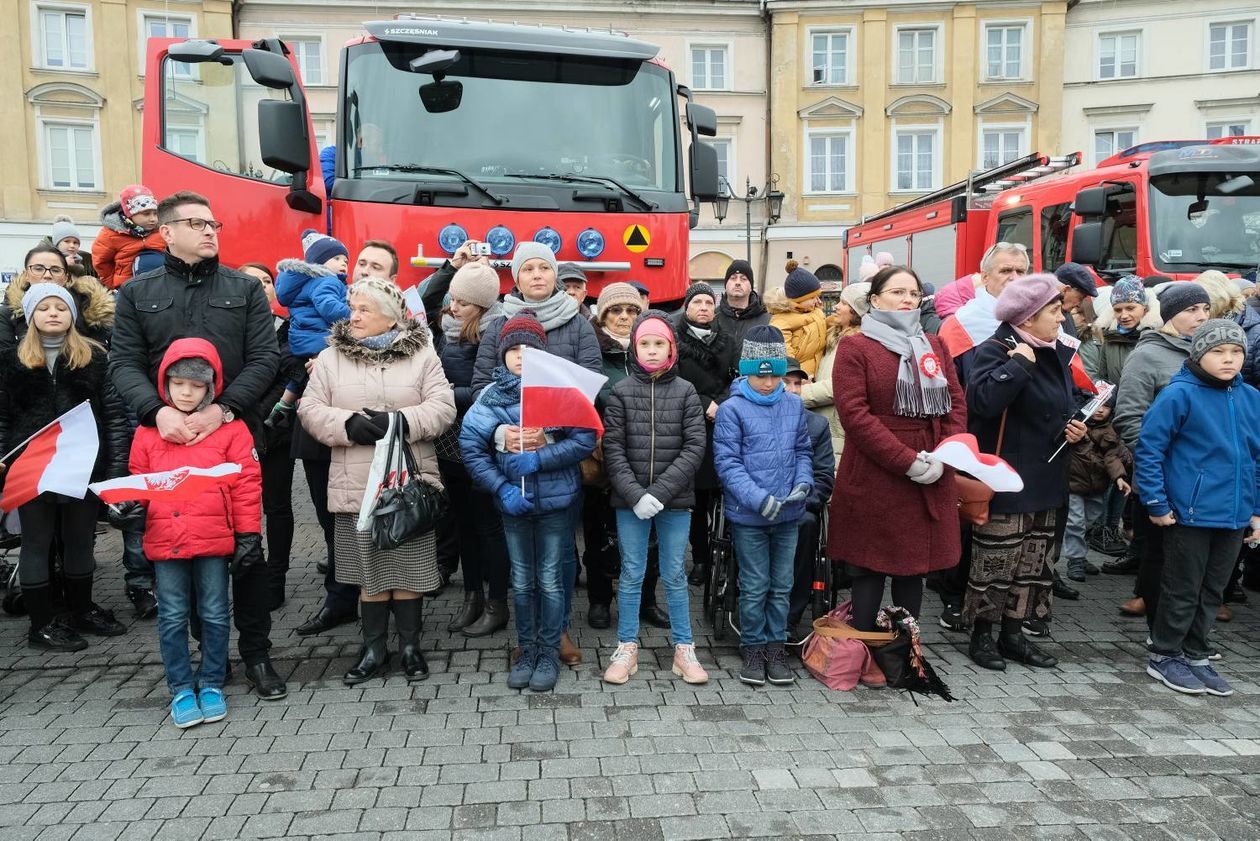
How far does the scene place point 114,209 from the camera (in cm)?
734

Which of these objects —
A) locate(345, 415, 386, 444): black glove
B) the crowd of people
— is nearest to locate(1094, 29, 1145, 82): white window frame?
the crowd of people

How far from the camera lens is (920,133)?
1213 inches

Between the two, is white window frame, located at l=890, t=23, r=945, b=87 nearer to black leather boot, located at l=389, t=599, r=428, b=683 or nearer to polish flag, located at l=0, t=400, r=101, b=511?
black leather boot, located at l=389, t=599, r=428, b=683

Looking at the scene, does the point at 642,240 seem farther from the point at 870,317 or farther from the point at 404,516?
the point at 404,516

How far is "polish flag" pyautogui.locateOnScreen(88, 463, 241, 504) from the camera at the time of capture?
396 centimetres

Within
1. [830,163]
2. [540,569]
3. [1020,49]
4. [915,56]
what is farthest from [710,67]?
[540,569]

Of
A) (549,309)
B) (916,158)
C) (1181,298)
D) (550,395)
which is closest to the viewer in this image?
(550,395)

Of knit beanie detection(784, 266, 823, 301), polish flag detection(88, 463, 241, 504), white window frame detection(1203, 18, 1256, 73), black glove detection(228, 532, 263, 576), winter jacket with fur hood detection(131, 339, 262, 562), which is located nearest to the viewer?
polish flag detection(88, 463, 241, 504)

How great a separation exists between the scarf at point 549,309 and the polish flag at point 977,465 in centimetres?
199

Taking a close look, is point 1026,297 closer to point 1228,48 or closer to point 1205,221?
point 1205,221

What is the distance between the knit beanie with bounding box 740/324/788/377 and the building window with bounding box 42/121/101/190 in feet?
97.1

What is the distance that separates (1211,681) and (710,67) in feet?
96.3

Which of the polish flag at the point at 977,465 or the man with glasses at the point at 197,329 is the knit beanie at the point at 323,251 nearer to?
the man with glasses at the point at 197,329

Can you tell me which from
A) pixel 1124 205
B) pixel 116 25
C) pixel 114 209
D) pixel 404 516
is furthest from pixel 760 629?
pixel 116 25
